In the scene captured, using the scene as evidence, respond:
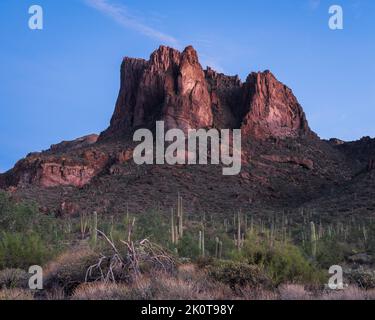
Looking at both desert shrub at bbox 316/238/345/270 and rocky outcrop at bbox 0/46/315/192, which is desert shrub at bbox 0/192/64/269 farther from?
rocky outcrop at bbox 0/46/315/192

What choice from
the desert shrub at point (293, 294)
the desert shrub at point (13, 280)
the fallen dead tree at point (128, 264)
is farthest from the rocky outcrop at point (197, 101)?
the desert shrub at point (293, 294)

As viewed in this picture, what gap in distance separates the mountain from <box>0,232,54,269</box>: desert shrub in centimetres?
3818

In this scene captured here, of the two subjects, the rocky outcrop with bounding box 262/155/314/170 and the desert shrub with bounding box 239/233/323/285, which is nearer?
the desert shrub with bounding box 239/233/323/285

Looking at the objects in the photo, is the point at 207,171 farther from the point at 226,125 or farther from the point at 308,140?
the point at 308,140

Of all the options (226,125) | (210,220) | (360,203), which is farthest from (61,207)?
(226,125)

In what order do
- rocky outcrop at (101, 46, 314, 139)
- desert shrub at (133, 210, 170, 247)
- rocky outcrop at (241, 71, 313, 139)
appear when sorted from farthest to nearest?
rocky outcrop at (241, 71, 313, 139)
rocky outcrop at (101, 46, 314, 139)
desert shrub at (133, 210, 170, 247)

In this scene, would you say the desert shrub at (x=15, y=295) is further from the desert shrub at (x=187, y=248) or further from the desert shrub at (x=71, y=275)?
the desert shrub at (x=187, y=248)

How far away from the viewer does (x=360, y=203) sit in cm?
5475

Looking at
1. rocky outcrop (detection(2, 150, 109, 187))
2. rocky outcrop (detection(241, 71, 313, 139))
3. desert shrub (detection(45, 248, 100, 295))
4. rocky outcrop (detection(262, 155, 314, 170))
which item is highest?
rocky outcrop (detection(241, 71, 313, 139))

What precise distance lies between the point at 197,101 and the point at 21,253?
77.9 m

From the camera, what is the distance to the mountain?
6439 cm

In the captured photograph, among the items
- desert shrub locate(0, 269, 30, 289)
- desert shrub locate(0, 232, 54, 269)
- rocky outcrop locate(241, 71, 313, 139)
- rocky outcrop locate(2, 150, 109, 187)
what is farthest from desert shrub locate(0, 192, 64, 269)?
rocky outcrop locate(241, 71, 313, 139)

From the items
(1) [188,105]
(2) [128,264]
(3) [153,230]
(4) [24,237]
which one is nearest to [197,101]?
(1) [188,105]
